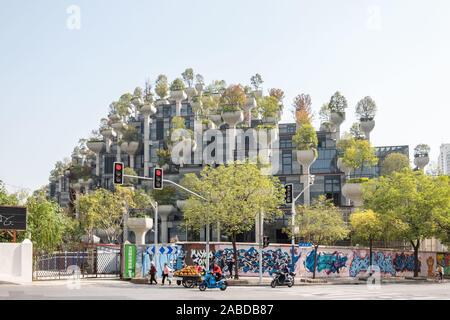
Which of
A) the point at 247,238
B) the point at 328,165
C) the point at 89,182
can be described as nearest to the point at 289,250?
the point at 247,238

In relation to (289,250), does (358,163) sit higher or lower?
higher

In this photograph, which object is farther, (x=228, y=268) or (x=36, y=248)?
(x=228, y=268)

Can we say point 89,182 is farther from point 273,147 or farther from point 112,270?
point 112,270

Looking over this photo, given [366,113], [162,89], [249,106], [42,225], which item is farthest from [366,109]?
[42,225]

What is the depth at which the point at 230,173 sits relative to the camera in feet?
146

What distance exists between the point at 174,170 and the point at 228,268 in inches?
1973

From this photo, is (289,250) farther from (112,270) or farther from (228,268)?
(112,270)

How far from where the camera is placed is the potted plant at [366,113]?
3469 inches

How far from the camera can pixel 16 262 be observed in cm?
3647

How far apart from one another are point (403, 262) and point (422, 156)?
126 ft

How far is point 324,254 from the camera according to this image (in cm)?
5041
